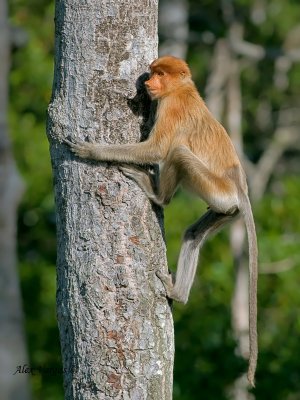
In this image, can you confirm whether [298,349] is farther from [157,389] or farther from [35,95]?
[35,95]

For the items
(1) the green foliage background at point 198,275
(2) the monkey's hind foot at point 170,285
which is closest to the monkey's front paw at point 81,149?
(2) the monkey's hind foot at point 170,285

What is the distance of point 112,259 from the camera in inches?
206

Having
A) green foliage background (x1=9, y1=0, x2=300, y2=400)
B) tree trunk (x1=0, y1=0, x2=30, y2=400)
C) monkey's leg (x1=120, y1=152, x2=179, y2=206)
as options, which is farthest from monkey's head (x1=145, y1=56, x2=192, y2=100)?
tree trunk (x1=0, y1=0, x2=30, y2=400)

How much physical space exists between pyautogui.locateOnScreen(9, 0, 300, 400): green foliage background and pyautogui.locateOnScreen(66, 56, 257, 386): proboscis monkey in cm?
375

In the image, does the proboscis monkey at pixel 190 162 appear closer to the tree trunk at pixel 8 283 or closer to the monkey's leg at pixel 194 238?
the monkey's leg at pixel 194 238

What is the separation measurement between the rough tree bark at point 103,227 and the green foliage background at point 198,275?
181 inches

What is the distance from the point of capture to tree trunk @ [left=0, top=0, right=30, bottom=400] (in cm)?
1203

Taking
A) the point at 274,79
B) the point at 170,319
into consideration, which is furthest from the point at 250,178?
Answer: the point at 170,319

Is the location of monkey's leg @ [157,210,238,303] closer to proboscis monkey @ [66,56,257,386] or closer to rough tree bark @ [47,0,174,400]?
proboscis monkey @ [66,56,257,386]

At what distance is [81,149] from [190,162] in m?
0.90

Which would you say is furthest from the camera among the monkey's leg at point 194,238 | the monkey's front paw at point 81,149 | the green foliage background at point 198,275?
the green foliage background at point 198,275

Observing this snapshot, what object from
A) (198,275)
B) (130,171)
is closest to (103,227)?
(130,171)

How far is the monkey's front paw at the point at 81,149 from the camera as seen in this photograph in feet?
17.1

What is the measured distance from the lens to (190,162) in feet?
19.5
